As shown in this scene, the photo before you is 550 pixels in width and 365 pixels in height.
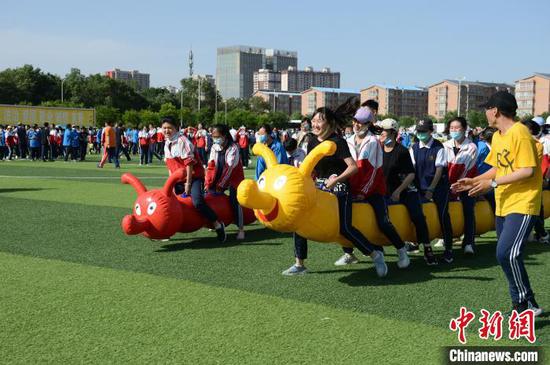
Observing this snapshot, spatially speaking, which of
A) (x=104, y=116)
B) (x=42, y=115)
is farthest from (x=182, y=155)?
(x=104, y=116)

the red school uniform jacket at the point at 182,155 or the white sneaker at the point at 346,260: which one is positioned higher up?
the red school uniform jacket at the point at 182,155

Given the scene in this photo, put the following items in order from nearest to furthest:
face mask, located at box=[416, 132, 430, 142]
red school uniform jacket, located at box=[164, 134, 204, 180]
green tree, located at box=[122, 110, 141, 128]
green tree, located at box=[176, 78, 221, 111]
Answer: face mask, located at box=[416, 132, 430, 142] → red school uniform jacket, located at box=[164, 134, 204, 180] → green tree, located at box=[122, 110, 141, 128] → green tree, located at box=[176, 78, 221, 111]

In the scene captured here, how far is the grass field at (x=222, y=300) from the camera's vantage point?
4.97 metres

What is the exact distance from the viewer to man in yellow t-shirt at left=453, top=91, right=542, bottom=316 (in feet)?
17.6

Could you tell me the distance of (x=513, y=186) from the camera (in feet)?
18.0

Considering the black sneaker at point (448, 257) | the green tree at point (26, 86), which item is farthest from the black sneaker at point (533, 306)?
the green tree at point (26, 86)

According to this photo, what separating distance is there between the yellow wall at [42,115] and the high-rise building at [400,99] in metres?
123

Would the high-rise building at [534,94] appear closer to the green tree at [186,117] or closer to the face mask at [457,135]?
the green tree at [186,117]

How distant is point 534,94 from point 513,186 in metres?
147

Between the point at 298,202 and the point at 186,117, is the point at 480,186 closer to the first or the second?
the point at 298,202

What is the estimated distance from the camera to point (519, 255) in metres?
5.46

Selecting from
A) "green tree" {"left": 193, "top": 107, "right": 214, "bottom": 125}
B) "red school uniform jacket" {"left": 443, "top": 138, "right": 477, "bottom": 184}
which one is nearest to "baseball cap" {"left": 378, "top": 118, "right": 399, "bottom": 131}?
"red school uniform jacket" {"left": 443, "top": 138, "right": 477, "bottom": 184}

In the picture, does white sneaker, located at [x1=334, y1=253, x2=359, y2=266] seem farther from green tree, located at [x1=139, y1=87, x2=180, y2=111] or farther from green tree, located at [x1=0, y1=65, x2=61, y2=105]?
green tree, located at [x1=139, y1=87, x2=180, y2=111]

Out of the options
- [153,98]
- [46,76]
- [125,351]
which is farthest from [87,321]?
[153,98]
